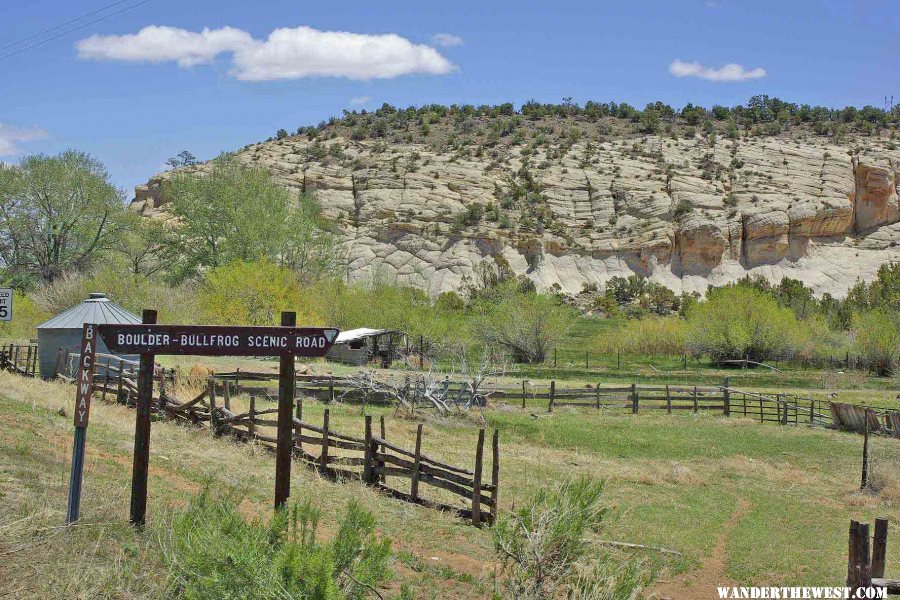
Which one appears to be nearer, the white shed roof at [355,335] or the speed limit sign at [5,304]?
the speed limit sign at [5,304]

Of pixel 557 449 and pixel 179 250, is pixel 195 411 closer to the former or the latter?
pixel 557 449

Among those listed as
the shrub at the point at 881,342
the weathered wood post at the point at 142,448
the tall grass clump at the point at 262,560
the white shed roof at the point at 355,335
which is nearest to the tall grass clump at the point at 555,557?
the tall grass clump at the point at 262,560

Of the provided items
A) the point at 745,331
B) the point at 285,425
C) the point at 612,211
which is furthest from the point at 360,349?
the point at 612,211

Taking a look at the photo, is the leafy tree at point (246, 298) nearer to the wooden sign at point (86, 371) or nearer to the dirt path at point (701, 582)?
the dirt path at point (701, 582)

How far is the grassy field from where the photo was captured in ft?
25.8

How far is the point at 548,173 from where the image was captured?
320 ft

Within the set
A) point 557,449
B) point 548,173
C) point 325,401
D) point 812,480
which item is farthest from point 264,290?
point 548,173

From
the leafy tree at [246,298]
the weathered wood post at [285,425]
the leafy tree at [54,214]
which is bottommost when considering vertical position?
the weathered wood post at [285,425]

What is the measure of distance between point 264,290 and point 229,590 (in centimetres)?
3934

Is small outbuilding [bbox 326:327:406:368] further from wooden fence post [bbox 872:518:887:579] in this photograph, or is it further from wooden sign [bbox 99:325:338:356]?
wooden fence post [bbox 872:518:887:579]

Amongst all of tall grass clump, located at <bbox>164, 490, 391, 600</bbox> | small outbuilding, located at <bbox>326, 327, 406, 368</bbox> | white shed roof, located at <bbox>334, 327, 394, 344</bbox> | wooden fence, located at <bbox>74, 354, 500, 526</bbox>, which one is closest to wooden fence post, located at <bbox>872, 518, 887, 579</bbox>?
tall grass clump, located at <bbox>164, 490, 391, 600</bbox>

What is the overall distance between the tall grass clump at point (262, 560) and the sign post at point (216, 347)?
1202 mm

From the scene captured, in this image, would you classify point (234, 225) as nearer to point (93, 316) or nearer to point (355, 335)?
point (355, 335)

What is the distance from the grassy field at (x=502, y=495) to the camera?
25.8ft
